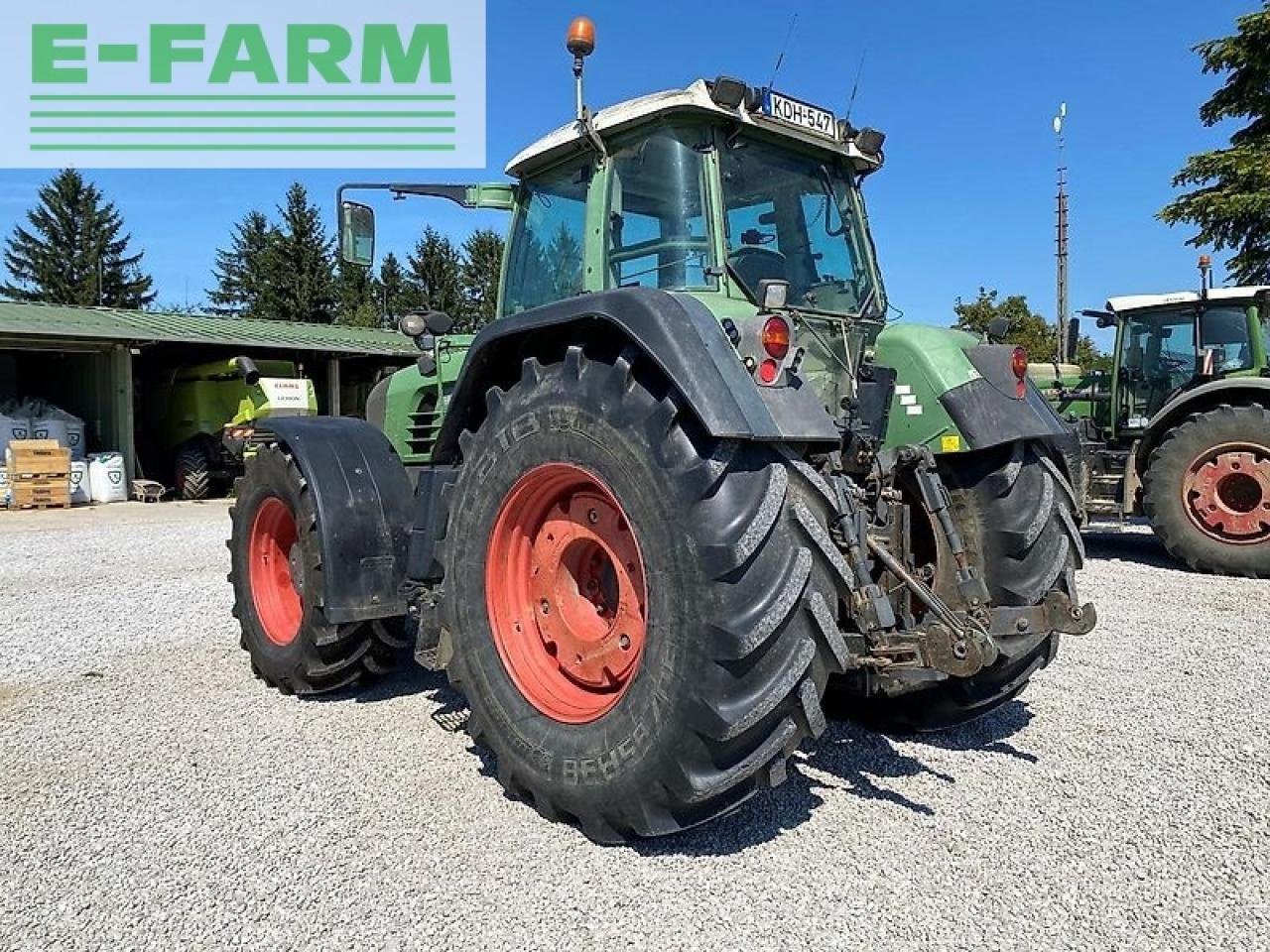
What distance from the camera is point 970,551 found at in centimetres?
333

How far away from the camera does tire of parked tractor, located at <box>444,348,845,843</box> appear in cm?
241

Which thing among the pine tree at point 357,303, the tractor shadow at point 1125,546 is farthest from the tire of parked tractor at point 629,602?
the pine tree at point 357,303

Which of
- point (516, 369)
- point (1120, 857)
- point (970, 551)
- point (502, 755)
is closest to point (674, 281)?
point (516, 369)

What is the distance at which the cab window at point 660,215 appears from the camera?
3.18m

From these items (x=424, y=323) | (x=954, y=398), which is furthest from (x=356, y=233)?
(x=954, y=398)

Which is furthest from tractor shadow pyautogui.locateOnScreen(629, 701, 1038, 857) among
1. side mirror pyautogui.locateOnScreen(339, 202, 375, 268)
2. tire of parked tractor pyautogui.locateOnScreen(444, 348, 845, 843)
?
side mirror pyautogui.locateOnScreen(339, 202, 375, 268)

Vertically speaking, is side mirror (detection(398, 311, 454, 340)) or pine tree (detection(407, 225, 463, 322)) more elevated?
pine tree (detection(407, 225, 463, 322))

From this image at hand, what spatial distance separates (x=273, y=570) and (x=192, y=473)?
13843 millimetres

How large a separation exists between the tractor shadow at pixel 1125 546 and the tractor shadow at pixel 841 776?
210 inches

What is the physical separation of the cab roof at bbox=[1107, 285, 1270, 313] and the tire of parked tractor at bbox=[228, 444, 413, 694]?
804cm

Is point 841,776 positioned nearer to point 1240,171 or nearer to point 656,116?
point 656,116

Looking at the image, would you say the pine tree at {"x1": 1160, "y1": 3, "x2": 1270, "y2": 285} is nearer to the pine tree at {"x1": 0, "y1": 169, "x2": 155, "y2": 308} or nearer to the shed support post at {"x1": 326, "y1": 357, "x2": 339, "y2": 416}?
the shed support post at {"x1": 326, "y1": 357, "x2": 339, "y2": 416}

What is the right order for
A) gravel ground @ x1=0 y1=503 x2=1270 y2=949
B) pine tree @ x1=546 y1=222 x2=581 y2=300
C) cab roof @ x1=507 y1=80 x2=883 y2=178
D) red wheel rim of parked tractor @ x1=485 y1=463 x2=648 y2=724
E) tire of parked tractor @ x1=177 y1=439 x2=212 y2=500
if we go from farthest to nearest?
tire of parked tractor @ x1=177 y1=439 x2=212 y2=500 → pine tree @ x1=546 y1=222 x2=581 y2=300 → cab roof @ x1=507 y1=80 x2=883 y2=178 → red wheel rim of parked tractor @ x1=485 y1=463 x2=648 y2=724 → gravel ground @ x1=0 y1=503 x2=1270 y2=949

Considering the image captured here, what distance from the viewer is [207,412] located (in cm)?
1775
